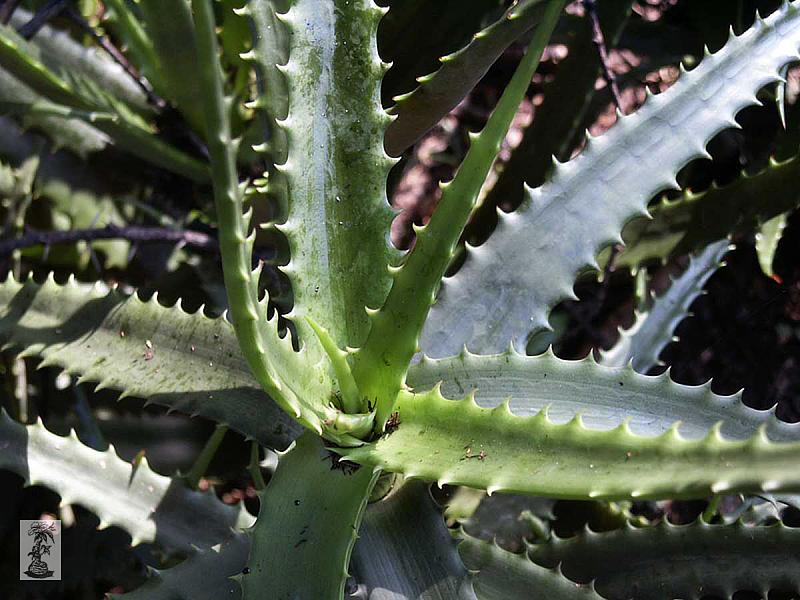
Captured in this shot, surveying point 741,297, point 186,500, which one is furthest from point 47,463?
point 741,297

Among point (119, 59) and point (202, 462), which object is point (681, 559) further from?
point (119, 59)

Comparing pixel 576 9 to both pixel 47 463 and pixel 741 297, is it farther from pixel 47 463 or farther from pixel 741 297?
pixel 47 463

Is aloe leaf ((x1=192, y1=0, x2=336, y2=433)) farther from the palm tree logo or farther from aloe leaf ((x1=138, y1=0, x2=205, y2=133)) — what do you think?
the palm tree logo

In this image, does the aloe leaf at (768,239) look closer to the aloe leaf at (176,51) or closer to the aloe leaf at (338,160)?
the aloe leaf at (338,160)

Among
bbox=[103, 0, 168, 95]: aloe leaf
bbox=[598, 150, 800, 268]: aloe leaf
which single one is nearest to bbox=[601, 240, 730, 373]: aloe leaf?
bbox=[598, 150, 800, 268]: aloe leaf

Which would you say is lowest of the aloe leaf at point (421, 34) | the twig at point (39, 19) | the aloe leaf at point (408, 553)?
the aloe leaf at point (408, 553)

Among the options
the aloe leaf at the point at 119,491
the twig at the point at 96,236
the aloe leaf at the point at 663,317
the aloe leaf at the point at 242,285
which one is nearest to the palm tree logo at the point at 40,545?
the aloe leaf at the point at 119,491
